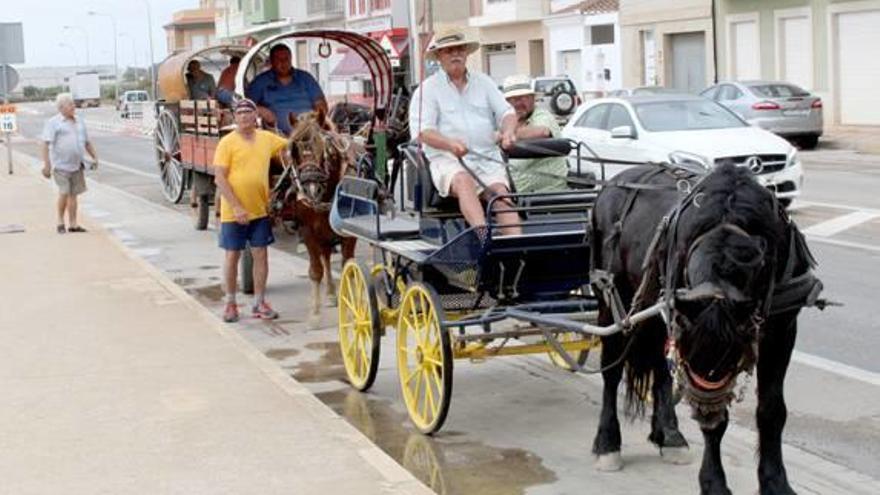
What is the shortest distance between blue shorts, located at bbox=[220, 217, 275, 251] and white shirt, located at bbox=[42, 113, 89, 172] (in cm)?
773

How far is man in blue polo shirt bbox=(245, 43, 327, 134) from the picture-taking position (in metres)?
15.8

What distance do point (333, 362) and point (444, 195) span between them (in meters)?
2.43

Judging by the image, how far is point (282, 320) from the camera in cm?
1273

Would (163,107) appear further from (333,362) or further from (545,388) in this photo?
(545,388)

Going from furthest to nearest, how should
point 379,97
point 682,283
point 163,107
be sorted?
point 163,107
point 379,97
point 682,283

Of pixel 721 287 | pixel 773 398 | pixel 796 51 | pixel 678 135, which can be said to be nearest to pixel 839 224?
pixel 678 135

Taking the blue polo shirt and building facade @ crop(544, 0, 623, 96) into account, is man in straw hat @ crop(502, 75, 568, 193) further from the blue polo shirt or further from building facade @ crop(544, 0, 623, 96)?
building facade @ crop(544, 0, 623, 96)

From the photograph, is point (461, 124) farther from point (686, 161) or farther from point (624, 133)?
point (624, 133)

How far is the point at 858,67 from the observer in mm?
36094

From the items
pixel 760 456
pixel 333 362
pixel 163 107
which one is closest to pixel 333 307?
pixel 333 362

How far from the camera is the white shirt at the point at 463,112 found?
8.88 m

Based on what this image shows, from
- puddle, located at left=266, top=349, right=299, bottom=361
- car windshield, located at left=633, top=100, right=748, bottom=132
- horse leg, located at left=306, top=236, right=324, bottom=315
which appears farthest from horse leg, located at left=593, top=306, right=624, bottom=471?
car windshield, located at left=633, top=100, right=748, bottom=132

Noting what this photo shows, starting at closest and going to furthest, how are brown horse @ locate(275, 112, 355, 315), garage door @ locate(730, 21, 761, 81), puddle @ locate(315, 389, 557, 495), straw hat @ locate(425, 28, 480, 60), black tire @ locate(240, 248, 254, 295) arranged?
puddle @ locate(315, 389, 557, 495) < straw hat @ locate(425, 28, 480, 60) < brown horse @ locate(275, 112, 355, 315) < black tire @ locate(240, 248, 254, 295) < garage door @ locate(730, 21, 761, 81)

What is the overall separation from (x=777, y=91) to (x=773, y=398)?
27458 millimetres
